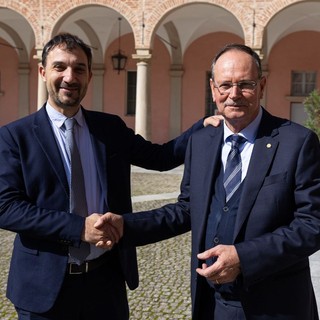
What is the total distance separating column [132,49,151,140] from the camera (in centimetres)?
1553

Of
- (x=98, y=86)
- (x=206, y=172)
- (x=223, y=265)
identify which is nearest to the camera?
(x=223, y=265)

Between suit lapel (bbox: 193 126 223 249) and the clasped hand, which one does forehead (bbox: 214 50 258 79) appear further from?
the clasped hand

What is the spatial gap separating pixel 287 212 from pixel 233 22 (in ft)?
56.6

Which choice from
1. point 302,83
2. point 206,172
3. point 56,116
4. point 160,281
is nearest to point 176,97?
point 302,83

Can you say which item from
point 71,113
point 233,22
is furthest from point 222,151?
point 233,22

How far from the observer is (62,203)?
237 cm

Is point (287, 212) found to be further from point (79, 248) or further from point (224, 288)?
point (79, 248)

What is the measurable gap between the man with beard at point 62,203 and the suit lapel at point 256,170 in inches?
23.2

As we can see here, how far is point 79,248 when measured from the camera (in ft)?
7.82

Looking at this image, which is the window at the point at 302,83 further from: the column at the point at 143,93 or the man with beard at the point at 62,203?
the man with beard at the point at 62,203

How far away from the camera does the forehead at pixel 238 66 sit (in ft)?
6.81

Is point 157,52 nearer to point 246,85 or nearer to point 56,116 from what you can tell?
point 56,116

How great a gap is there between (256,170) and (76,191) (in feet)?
2.72

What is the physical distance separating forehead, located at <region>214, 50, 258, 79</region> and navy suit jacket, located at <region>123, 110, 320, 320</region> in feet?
0.76
